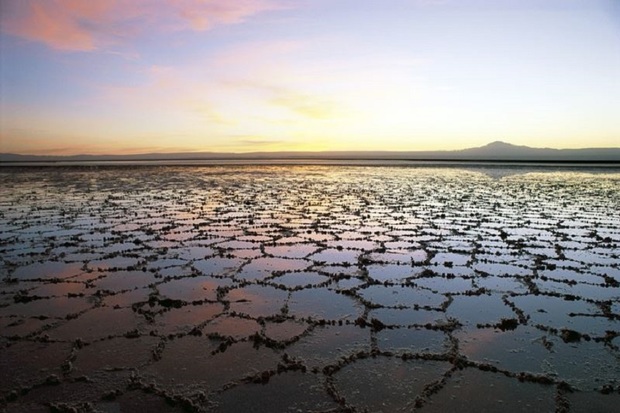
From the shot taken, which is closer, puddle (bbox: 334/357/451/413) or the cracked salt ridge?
puddle (bbox: 334/357/451/413)

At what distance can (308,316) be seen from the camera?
15.8 feet

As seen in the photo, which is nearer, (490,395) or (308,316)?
(490,395)

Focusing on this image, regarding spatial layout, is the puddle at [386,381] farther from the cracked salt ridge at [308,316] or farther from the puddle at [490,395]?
the puddle at [490,395]

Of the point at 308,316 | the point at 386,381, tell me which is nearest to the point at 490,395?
the point at 386,381

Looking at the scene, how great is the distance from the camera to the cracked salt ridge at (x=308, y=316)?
3357 millimetres

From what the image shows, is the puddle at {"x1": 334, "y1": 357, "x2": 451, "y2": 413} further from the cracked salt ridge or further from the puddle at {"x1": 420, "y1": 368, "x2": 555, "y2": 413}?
the puddle at {"x1": 420, "y1": 368, "x2": 555, "y2": 413}

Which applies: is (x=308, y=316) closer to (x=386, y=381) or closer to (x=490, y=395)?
(x=386, y=381)

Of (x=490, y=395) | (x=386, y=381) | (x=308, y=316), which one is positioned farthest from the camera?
(x=308, y=316)

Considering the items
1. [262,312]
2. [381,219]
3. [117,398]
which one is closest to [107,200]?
[381,219]

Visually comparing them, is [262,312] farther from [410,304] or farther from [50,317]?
[50,317]

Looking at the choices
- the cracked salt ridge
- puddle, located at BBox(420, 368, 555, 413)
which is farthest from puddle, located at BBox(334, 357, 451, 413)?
puddle, located at BBox(420, 368, 555, 413)

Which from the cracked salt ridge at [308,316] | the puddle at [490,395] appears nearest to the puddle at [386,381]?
the cracked salt ridge at [308,316]

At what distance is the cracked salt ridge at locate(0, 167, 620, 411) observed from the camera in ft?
11.0

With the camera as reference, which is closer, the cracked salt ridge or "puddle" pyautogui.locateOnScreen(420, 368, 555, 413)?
"puddle" pyautogui.locateOnScreen(420, 368, 555, 413)
